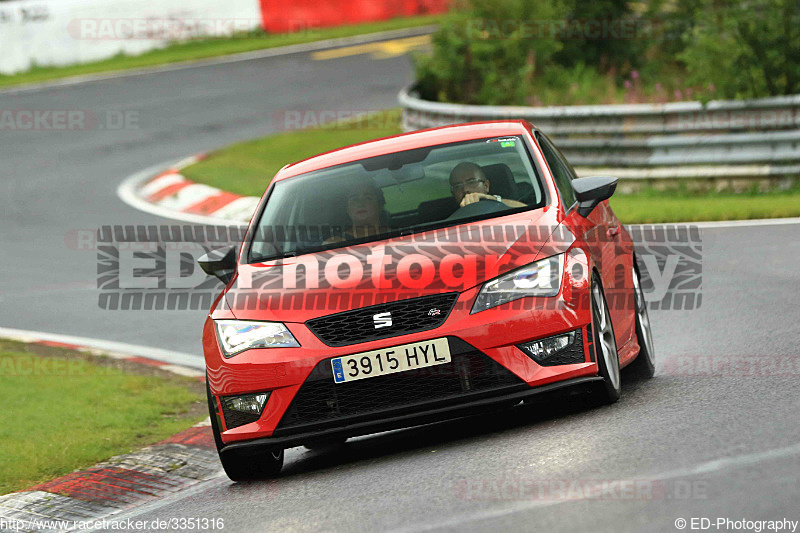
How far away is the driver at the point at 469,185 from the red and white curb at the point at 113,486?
2.12 metres

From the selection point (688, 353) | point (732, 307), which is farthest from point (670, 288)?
point (688, 353)

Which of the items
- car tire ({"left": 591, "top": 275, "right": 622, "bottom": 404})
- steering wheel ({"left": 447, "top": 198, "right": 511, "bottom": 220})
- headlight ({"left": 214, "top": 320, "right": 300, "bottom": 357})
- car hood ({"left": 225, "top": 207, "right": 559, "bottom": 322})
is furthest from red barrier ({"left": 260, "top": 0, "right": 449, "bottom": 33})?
headlight ({"left": 214, "top": 320, "right": 300, "bottom": 357})

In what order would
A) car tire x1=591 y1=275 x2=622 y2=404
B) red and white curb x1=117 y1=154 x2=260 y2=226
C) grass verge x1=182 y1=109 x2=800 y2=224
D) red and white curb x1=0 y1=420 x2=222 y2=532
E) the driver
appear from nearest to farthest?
car tire x1=591 y1=275 x2=622 y2=404
red and white curb x1=0 y1=420 x2=222 y2=532
the driver
grass verge x1=182 y1=109 x2=800 y2=224
red and white curb x1=117 y1=154 x2=260 y2=226

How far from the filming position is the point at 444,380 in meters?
6.21

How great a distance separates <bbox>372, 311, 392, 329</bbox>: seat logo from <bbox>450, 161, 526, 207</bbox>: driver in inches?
52.4

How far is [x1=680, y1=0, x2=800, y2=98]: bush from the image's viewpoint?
15656mm

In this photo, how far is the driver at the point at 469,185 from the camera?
7.35m

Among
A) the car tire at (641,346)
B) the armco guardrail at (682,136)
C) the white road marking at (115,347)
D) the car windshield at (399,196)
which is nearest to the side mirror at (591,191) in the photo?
the car windshield at (399,196)

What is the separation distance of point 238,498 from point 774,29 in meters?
11.7

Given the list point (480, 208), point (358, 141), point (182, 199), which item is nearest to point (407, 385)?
point (480, 208)

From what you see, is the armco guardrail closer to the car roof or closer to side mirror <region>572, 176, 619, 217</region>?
the car roof

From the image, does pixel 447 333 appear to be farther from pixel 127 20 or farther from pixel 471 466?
pixel 127 20

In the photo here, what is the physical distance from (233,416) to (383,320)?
975 mm

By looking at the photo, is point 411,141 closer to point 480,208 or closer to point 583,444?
point 480,208
